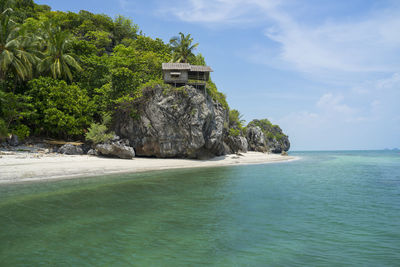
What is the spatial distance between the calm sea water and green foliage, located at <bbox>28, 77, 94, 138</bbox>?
521 inches

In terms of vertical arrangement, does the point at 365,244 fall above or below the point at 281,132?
below

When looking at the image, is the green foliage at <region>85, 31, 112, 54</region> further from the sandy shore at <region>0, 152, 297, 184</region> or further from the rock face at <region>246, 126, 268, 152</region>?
the rock face at <region>246, 126, 268, 152</region>

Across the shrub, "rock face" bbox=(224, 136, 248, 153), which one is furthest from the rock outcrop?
the shrub

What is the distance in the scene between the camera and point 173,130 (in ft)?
98.1

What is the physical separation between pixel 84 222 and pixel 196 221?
4.30m

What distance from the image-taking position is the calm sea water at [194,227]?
18.6 ft

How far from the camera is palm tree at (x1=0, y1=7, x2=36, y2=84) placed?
77.8 feet

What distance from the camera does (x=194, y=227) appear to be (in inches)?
305

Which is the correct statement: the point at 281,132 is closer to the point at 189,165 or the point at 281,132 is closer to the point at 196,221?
the point at 189,165

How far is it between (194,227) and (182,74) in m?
27.2

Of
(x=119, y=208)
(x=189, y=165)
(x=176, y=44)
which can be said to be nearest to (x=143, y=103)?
(x=189, y=165)

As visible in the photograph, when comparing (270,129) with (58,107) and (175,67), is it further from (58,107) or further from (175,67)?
(58,107)

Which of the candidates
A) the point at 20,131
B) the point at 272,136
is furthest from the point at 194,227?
the point at 272,136

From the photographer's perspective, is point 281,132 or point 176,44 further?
point 281,132
